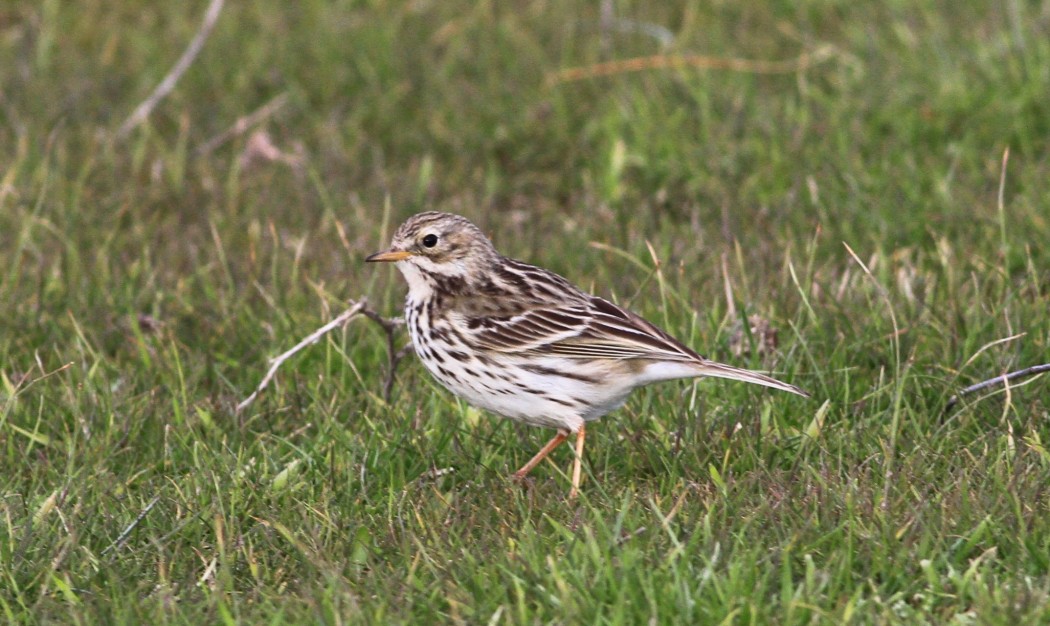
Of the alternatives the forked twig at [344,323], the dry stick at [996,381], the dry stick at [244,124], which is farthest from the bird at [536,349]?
the dry stick at [244,124]

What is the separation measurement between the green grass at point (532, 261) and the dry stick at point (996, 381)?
0.06 m

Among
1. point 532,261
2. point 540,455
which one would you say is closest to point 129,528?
point 540,455

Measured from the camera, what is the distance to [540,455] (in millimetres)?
5520

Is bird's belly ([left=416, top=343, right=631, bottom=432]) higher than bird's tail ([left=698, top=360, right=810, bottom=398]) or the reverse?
the reverse

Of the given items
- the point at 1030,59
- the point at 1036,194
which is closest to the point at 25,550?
the point at 1036,194

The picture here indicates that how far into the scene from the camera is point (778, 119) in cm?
891

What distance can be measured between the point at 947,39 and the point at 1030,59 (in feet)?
2.41

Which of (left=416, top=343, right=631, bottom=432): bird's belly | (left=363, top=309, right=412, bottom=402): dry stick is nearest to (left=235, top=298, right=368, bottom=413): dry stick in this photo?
(left=363, top=309, right=412, bottom=402): dry stick

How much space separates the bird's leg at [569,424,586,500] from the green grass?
99mm

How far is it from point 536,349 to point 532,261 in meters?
1.96

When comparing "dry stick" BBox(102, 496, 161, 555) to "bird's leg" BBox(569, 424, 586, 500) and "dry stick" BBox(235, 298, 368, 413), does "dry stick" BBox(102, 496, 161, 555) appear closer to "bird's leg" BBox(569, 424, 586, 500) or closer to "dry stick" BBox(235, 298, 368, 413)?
"dry stick" BBox(235, 298, 368, 413)

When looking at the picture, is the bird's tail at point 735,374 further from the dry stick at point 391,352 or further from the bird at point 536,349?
the dry stick at point 391,352

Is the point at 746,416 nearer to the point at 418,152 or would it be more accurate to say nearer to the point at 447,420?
the point at 447,420

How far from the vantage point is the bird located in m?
5.45
